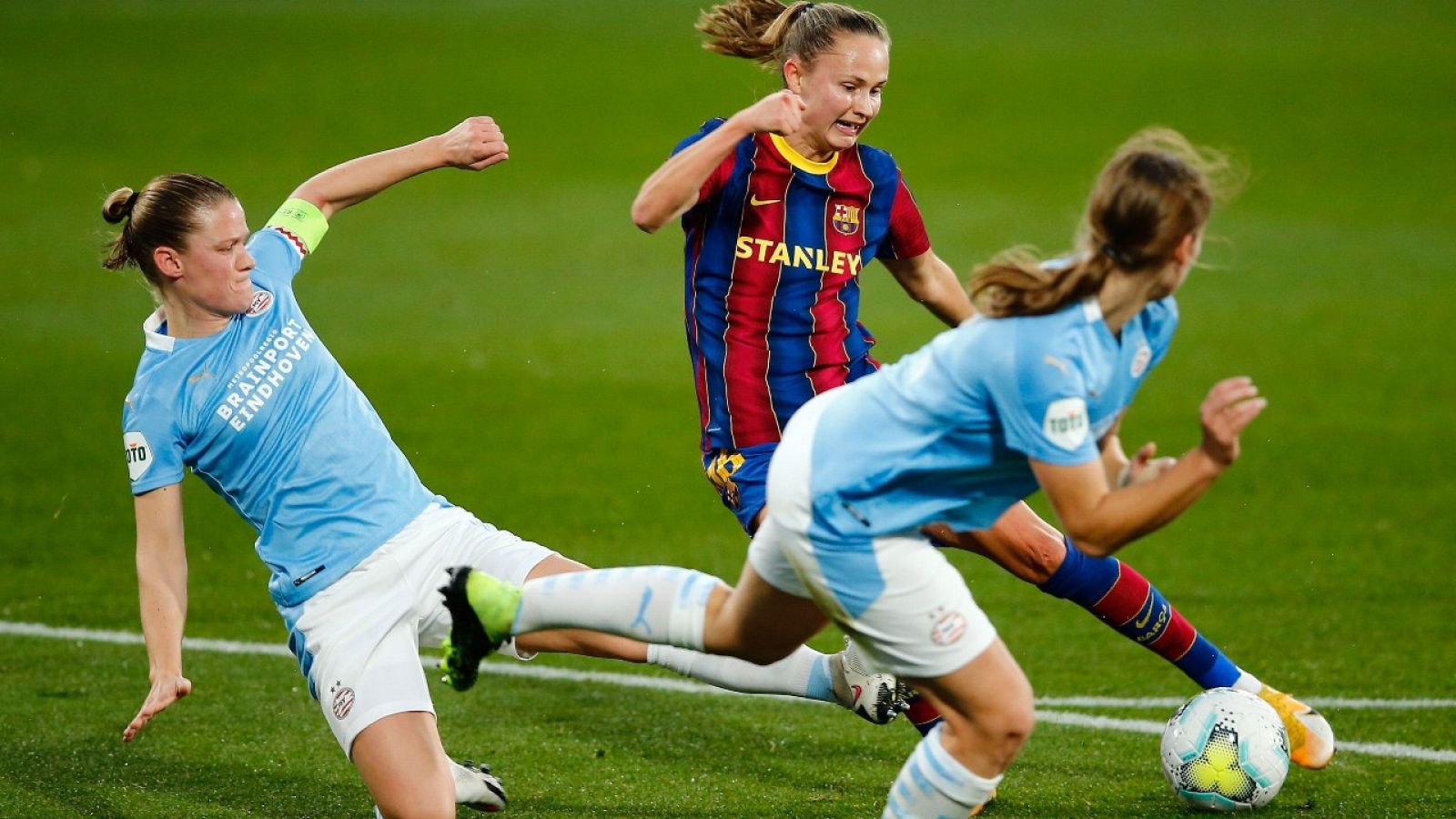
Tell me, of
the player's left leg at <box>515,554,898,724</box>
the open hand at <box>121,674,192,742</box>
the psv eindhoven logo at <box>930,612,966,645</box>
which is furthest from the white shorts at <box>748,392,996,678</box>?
the open hand at <box>121,674,192,742</box>

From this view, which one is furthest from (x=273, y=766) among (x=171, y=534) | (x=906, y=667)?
(x=906, y=667)

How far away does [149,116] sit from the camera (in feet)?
85.8

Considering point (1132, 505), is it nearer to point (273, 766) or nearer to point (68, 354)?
point (273, 766)

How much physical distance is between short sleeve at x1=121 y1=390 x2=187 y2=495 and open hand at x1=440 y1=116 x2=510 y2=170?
1.18 meters

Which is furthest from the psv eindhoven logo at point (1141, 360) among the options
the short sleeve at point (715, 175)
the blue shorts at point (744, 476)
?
the short sleeve at point (715, 175)

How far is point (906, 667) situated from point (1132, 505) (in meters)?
0.69

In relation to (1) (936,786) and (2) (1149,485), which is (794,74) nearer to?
(2) (1149,485)

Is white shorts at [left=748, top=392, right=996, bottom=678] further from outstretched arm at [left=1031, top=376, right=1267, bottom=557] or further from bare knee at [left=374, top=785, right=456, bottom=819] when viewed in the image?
bare knee at [left=374, top=785, right=456, bottom=819]

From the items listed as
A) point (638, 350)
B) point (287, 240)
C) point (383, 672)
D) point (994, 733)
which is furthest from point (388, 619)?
point (638, 350)

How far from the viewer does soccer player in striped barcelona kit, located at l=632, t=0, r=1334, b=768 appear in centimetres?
543

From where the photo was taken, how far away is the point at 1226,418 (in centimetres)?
382

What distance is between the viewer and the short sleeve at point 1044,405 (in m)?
3.78

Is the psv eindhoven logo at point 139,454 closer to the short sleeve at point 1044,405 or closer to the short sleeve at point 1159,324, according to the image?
the short sleeve at point 1044,405

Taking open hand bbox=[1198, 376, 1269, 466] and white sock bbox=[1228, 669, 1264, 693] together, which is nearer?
open hand bbox=[1198, 376, 1269, 466]
